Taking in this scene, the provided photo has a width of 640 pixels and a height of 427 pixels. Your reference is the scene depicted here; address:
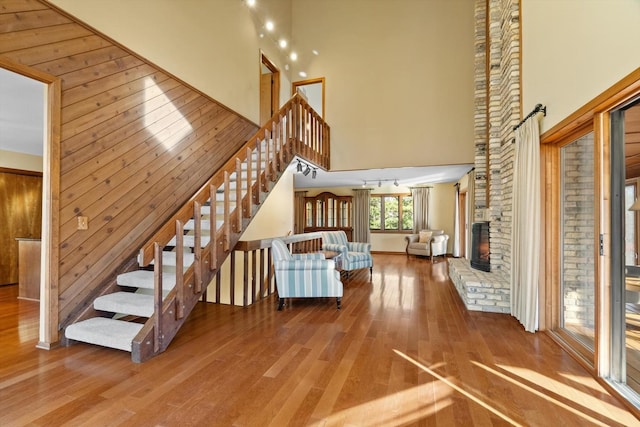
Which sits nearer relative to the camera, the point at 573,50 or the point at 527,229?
the point at 573,50

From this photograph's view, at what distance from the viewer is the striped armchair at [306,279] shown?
3943 mm

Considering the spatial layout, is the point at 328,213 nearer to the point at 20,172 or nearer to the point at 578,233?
the point at 20,172

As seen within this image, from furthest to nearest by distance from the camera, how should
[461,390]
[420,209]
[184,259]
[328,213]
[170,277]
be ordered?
[328,213]
[420,209]
[184,259]
[170,277]
[461,390]

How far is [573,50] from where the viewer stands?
2494 millimetres

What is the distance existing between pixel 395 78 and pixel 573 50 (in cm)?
430

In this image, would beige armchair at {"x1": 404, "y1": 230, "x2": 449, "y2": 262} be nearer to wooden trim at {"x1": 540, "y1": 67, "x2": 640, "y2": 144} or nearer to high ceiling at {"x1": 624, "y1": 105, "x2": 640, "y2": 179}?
wooden trim at {"x1": 540, "y1": 67, "x2": 640, "y2": 144}

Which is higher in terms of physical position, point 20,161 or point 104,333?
point 20,161

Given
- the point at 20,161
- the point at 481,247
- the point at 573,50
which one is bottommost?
the point at 481,247

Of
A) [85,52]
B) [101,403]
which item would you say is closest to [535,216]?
[101,403]

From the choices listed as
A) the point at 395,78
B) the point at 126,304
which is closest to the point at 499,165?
the point at 395,78

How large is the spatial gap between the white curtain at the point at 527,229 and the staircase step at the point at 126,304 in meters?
3.77

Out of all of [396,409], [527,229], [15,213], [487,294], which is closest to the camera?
[396,409]

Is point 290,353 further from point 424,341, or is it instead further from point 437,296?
point 437,296

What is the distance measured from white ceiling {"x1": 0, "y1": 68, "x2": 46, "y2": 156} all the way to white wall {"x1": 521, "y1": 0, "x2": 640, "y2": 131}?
464 centimetres
